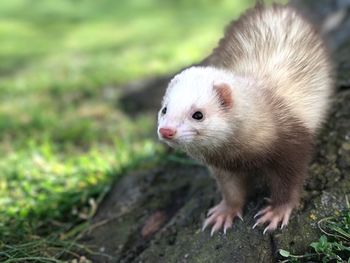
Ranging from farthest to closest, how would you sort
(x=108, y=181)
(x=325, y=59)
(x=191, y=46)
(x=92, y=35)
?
(x=92, y=35), (x=191, y=46), (x=108, y=181), (x=325, y=59)

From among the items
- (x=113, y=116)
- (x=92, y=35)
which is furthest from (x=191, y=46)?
(x=113, y=116)

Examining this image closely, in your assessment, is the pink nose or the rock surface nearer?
the pink nose

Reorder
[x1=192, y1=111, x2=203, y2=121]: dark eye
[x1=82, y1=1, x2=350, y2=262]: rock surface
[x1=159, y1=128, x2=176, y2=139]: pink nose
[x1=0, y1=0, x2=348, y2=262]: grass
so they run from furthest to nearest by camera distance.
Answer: [x1=0, y1=0, x2=348, y2=262]: grass < [x1=82, y1=1, x2=350, y2=262]: rock surface < [x1=192, y1=111, x2=203, y2=121]: dark eye < [x1=159, y1=128, x2=176, y2=139]: pink nose

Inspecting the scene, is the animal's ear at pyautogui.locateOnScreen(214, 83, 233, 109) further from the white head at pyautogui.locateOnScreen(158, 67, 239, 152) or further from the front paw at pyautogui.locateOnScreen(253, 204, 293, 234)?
the front paw at pyautogui.locateOnScreen(253, 204, 293, 234)

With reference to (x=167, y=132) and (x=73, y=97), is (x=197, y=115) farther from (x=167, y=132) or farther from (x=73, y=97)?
(x=73, y=97)

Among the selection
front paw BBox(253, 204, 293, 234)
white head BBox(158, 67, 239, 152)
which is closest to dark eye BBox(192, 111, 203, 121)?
white head BBox(158, 67, 239, 152)

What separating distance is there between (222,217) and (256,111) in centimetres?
66

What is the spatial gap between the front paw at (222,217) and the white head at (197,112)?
545 millimetres

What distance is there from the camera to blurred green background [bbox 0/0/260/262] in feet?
12.1

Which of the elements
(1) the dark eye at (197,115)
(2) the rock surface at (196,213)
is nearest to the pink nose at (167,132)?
(1) the dark eye at (197,115)

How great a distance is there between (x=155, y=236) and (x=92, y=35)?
8528 mm

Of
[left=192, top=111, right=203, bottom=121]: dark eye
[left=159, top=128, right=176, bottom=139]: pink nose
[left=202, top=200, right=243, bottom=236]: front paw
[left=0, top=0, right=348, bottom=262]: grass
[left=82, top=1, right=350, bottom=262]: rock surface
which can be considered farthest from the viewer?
[left=0, top=0, right=348, bottom=262]: grass

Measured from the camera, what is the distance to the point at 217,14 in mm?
13547

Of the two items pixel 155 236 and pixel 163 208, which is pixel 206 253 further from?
pixel 163 208
